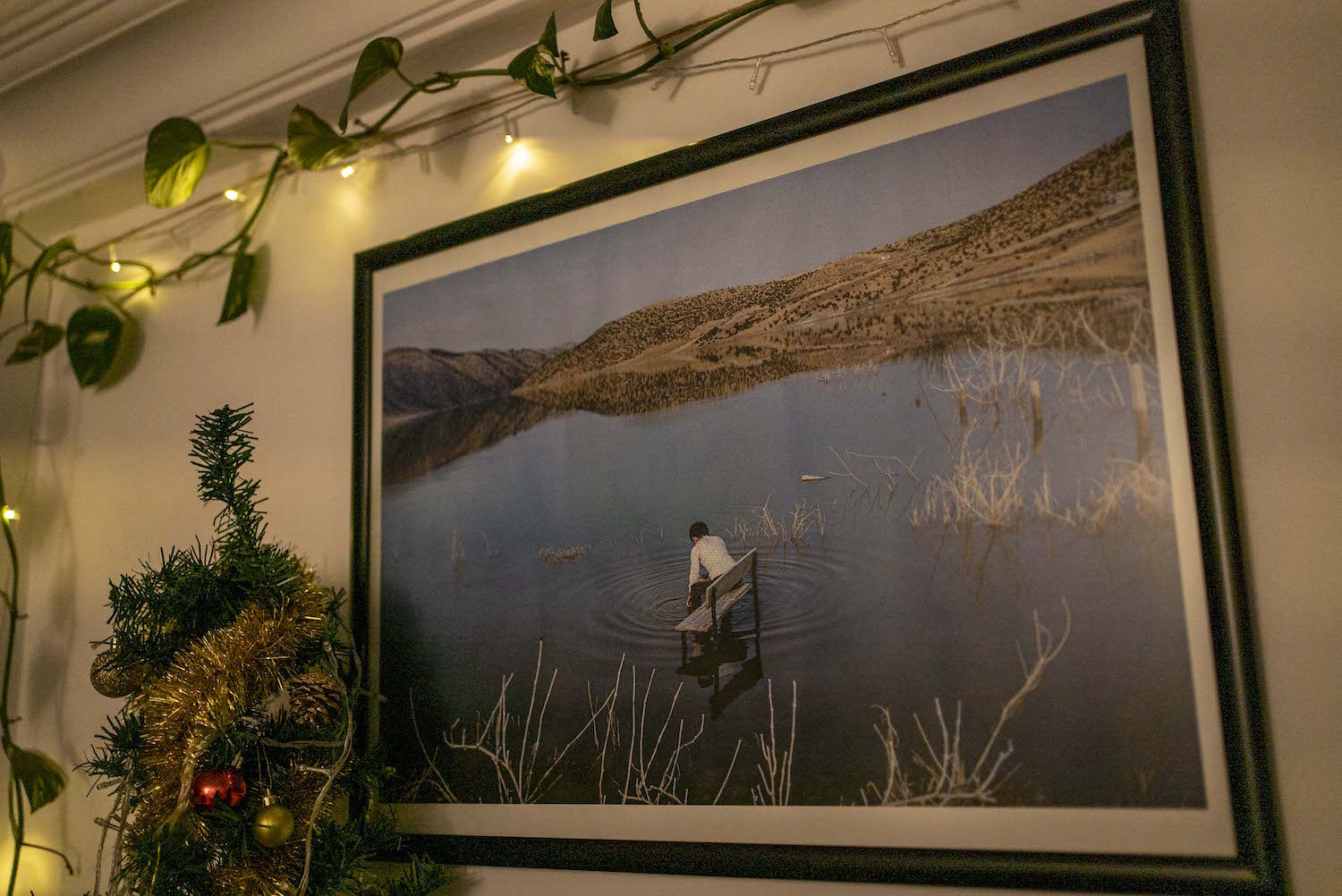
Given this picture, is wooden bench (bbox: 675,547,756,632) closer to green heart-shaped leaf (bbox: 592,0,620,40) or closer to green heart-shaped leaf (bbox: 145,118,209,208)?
green heart-shaped leaf (bbox: 592,0,620,40)

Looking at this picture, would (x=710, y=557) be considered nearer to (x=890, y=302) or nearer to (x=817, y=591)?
(x=817, y=591)

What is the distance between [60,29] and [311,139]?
2.06ft

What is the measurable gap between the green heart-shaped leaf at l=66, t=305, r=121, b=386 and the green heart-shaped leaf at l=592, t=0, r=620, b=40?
1.20 metres

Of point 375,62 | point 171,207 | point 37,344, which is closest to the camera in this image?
point 375,62

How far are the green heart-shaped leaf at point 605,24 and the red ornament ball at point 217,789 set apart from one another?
107 cm

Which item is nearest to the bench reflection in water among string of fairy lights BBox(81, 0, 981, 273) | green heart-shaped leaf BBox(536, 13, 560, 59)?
string of fairy lights BBox(81, 0, 981, 273)

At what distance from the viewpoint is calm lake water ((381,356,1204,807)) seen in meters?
1.01

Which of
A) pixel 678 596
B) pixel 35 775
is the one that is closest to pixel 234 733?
pixel 678 596

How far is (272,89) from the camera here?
1.67m

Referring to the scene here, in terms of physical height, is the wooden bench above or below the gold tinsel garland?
above

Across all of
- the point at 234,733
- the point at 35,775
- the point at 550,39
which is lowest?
the point at 35,775

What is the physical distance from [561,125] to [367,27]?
390 millimetres

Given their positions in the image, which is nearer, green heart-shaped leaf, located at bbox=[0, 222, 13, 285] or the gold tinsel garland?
the gold tinsel garland

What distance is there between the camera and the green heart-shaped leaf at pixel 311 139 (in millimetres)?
1592
